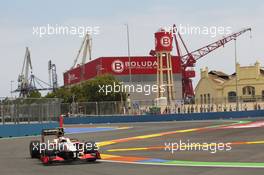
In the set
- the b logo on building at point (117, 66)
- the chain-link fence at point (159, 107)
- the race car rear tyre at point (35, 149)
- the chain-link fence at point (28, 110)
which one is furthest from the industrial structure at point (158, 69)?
the race car rear tyre at point (35, 149)

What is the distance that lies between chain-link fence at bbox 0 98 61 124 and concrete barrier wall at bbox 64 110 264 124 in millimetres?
20445

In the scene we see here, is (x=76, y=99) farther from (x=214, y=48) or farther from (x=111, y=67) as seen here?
(x=214, y=48)

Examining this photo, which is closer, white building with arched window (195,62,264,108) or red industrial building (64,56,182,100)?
white building with arched window (195,62,264,108)

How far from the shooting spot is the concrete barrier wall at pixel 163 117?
2088 inches

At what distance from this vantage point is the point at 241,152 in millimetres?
16766

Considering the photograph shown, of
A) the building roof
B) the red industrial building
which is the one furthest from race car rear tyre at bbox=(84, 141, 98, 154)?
the building roof

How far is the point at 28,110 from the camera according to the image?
32.8m

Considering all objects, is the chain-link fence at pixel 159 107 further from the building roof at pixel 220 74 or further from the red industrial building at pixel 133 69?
the building roof at pixel 220 74

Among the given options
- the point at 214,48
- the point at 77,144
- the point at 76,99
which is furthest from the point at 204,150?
the point at 214,48

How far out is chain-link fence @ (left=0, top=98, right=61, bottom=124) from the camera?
1247 inches

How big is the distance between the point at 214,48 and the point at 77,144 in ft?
367

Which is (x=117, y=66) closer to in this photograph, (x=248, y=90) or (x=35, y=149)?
(x=248, y=90)

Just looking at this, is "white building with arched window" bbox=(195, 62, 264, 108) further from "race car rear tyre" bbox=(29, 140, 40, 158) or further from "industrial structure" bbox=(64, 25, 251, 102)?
"race car rear tyre" bbox=(29, 140, 40, 158)

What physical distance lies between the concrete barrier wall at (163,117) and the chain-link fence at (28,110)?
2045cm
